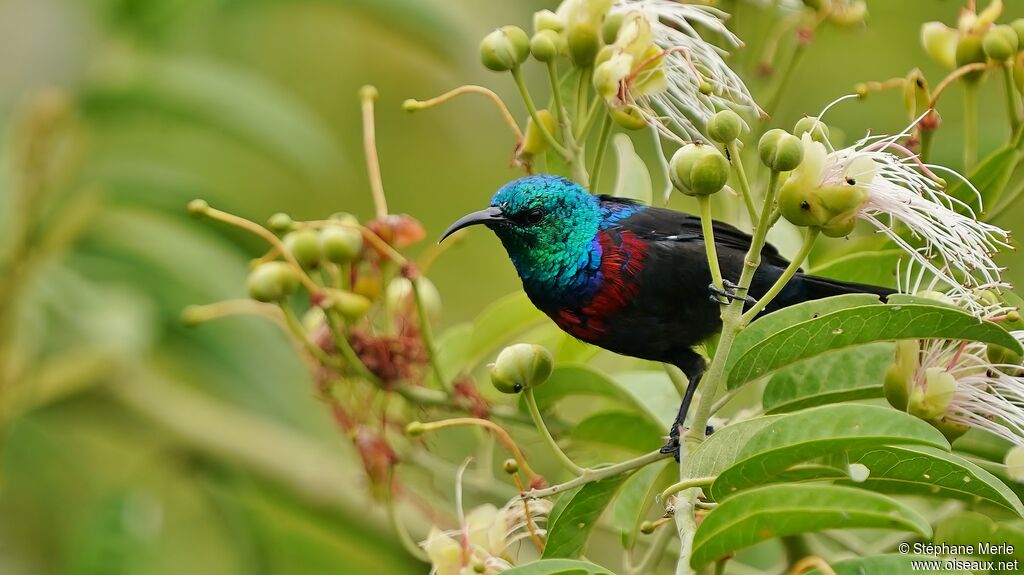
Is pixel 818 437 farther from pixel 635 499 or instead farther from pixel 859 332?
pixel 635 499

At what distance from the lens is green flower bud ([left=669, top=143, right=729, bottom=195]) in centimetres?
156

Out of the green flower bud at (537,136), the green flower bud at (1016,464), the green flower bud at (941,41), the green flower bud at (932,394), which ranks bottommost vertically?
the green flower bud at (1016,464)

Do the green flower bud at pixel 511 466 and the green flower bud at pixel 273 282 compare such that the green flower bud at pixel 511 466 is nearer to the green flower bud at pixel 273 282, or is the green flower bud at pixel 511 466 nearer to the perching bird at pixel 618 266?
the perching bird at pixel 618 266

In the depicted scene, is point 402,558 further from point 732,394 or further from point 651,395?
point 732,394

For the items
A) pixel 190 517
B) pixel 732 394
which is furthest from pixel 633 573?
pixel 190 517

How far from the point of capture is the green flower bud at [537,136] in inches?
79.7

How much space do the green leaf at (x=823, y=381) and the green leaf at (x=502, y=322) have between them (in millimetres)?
681

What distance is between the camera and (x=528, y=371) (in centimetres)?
179

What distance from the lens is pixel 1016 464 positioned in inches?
67.6

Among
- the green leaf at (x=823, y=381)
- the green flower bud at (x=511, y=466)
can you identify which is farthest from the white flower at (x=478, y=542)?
the green leaf at (x=823, y=381)

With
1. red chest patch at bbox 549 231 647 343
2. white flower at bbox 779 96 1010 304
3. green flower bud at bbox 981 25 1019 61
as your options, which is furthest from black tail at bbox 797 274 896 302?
green flower bud at bbox 981 25 1019 61

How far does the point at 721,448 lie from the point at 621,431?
608mm

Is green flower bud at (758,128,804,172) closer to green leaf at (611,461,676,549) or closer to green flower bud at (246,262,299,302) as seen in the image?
green leaf at (611,461,676,549)

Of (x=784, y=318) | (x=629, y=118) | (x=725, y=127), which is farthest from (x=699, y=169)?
(x=629, y=118)
